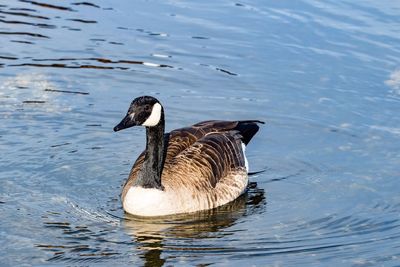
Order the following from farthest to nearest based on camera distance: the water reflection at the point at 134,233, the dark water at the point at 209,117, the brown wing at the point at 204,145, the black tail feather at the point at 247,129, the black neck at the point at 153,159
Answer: the black tail feather at the point at 247,129, the brown wing at the point at 204,145, the black neck at the point at 153,159, the dark water at the point at 209,117, the water reflection at the point at 134,233

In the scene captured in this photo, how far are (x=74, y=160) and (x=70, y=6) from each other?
6.92m

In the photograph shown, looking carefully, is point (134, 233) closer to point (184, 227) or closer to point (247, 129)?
point (184, 227)

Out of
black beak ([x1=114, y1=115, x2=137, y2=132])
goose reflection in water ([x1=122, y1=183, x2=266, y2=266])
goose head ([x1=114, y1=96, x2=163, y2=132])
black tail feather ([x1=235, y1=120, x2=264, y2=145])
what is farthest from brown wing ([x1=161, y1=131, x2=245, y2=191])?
black beak ([x1=114, y1=115, x2=137, y2=132])

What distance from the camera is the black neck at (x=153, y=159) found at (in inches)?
467

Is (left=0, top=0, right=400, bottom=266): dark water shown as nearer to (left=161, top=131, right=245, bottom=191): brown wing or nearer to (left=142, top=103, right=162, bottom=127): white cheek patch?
(left=161, top=131, right=245, bottom=191): brown wing

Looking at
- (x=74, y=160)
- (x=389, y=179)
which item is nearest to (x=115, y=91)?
(x=74, y=160)

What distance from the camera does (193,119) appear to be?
47.5ft

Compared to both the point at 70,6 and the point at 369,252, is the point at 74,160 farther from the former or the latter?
the point at 70,6

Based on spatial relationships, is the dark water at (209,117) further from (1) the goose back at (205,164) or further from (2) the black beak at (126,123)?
(2) the black beak at (126,123)

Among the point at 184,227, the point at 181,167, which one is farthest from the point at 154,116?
the point at 184,227

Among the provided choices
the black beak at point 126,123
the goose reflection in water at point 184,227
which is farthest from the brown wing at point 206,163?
the black beak at point 126,123


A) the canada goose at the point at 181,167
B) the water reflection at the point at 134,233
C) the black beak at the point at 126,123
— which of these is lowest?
the water reflection at the point at 134,233

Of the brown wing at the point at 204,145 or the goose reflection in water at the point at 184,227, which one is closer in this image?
the goose reflection in water at the point at 184,227

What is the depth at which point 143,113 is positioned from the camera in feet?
38.0
